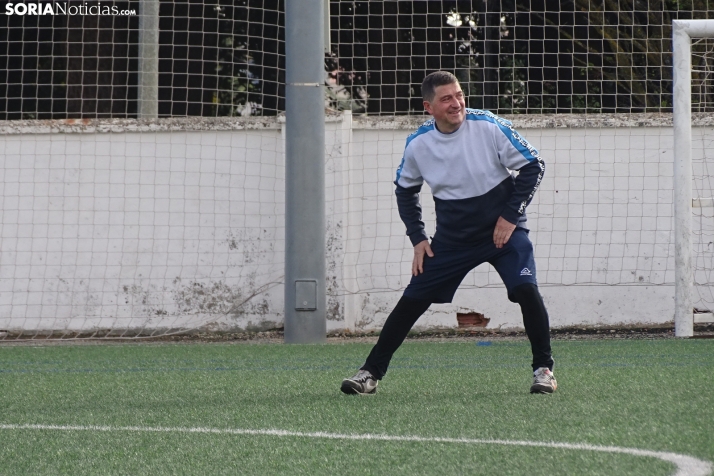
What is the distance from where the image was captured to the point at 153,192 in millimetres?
10367

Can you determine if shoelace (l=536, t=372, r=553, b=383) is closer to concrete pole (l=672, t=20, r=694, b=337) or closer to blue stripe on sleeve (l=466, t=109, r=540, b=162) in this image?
blue stripe on sleeve (l=466, t=109, r=540, b=162)

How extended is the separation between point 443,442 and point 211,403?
165 centimetres

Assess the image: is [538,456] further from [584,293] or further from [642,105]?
[642,105]

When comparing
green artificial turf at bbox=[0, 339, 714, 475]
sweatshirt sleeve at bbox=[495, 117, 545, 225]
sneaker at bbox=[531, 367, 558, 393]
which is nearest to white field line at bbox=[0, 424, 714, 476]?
green artificial turf at bbox=[0, 339, 714, 475]

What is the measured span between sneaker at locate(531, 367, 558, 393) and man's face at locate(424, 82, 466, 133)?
4.06ft

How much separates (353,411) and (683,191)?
4958 millimetres

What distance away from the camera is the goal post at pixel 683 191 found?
29.1ft

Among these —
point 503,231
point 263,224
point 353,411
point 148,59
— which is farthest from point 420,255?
point 148,59

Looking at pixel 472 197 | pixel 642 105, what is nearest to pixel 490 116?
pixel 472 197

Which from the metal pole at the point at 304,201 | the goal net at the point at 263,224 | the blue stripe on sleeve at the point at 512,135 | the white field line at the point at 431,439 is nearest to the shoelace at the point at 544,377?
the blue stripe on sleeve at the point at 512,135

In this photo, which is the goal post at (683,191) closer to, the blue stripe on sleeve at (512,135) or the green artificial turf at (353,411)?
the green artificial turf at (353,411)

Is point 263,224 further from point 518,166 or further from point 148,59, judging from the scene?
point 518,166

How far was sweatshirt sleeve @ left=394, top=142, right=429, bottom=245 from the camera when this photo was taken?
5586mm

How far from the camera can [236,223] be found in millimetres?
→ 10328
